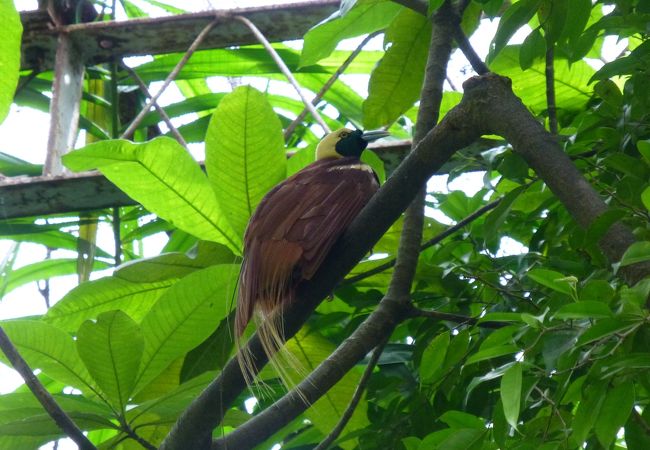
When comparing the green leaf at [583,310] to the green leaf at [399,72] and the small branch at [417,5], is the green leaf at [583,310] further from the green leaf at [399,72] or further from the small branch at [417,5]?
the green leaf at [399,72]

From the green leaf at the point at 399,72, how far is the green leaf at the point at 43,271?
1649 millimetres

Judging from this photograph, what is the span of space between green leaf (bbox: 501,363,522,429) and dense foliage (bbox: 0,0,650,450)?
0.13 metres

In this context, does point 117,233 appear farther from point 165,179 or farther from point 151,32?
point 165,179

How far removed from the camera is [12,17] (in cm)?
271

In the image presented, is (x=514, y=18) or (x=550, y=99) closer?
(x=514, y=18)

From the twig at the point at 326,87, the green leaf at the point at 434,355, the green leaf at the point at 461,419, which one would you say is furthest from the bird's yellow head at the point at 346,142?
the green leaf at the point at 461,419

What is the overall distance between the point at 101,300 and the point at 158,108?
1328 millimetres

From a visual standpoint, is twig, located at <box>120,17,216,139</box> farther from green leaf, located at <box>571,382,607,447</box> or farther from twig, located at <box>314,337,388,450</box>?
green leaf, located at <box>571,382,607,447</box>

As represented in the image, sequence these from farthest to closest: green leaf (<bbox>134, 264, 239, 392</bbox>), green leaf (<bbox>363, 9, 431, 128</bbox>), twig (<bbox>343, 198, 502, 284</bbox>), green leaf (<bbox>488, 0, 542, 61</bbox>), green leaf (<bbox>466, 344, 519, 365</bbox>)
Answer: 1. green leaf (<bbox>363, 9, 431, 128</bbox>)
2. twig (<bbox>343, 198, 502, 284</bbox>)
3. green leaf (<bbox>134, 264, 239, 392</bbox>)
4. green leaf (<bbox>488, 0, 542, 61</bbox>)
5. green leaf (<bbox>466, 344, 519, 365</bbox>)

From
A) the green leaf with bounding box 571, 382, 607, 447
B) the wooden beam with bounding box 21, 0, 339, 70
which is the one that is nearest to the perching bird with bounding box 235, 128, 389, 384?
the green leaf with bounding box 571, 382, 607, 447

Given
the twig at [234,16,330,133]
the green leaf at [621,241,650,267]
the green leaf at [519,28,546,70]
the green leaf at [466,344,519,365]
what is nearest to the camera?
the green leaf at [621,241,650,267]

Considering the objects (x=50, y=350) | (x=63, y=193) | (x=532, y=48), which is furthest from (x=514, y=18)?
(x=63, y=193)

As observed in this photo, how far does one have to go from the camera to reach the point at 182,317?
264 cm

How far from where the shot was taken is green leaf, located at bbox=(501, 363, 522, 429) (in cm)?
160
